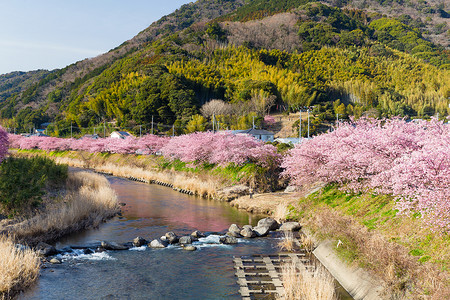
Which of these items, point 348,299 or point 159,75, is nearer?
point 348,299

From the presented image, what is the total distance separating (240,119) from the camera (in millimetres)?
92500

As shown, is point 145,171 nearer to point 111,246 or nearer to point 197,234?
point 197,234

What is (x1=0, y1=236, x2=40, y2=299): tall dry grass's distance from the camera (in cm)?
1126

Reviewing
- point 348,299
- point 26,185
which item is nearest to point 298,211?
point 348,299

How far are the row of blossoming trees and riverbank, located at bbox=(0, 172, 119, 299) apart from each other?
12.9 metres

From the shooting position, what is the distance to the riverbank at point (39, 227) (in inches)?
463

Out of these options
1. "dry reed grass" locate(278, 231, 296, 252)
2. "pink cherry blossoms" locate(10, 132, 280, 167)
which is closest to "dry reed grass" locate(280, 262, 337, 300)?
"dry reed grass" locate(278, 231, 296, 252)

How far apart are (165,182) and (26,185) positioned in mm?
22992

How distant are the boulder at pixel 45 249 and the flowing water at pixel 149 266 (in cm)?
69

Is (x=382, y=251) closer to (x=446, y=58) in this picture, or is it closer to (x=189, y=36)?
(x=189, y=36)

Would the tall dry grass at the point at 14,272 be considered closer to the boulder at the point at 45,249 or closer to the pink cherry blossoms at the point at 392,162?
the boulder at the point at 45,249

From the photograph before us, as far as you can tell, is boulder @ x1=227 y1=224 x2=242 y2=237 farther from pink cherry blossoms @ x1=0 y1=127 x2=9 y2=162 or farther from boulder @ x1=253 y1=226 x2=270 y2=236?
pink cherry blossoms @ x1=0 y1=127 x2=9 y2=162

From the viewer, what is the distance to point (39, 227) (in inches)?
695

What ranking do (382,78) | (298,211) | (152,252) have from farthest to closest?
(382,78)
(298,211)
(152,252)
